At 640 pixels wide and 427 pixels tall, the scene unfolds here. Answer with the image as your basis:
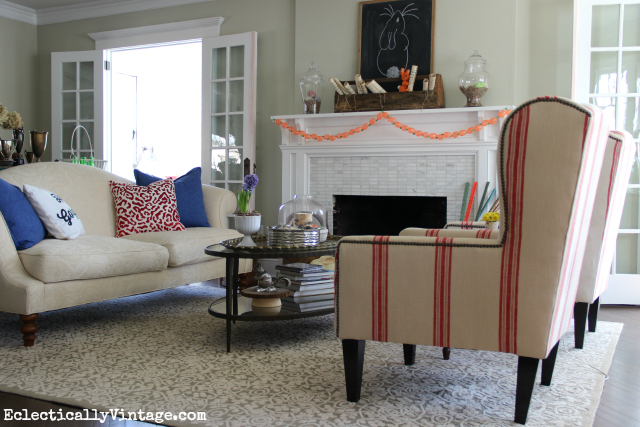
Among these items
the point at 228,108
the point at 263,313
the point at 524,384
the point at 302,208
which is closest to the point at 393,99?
the point at 302,208

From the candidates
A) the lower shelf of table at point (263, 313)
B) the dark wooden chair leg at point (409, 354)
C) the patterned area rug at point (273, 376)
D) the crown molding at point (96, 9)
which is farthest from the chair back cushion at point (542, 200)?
the crown molding at point (96, 9)

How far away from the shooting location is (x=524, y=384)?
5.52ft

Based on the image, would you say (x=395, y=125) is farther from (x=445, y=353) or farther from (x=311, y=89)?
(x=445, y=353)

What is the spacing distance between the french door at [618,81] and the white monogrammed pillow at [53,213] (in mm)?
3464

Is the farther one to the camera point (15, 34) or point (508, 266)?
point (15, 34)

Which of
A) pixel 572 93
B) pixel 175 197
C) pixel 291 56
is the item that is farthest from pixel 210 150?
pixel 572 93

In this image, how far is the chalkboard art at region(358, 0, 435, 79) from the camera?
460 centimetres

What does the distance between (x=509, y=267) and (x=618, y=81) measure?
3020mm

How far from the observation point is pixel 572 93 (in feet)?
13.2

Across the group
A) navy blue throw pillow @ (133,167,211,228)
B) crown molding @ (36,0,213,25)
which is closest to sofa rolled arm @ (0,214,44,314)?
navy blue throw pillow @ (133,167,211,228)

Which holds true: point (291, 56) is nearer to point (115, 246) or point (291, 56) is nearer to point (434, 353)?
point (115, 246)

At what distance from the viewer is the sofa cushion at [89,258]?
2.66 m

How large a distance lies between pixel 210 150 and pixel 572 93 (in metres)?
3.26

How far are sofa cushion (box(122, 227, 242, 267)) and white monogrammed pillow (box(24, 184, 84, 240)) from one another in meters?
0.50
